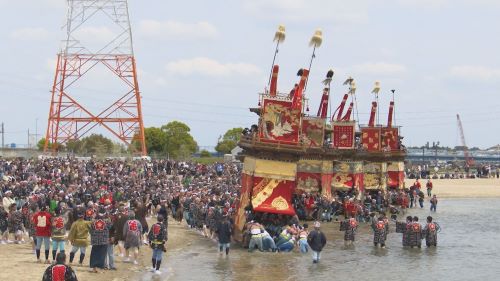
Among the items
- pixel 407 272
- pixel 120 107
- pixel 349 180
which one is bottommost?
pixel 407 272

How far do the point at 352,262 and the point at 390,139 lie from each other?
27730 mm

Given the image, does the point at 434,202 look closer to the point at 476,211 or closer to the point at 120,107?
the point at 476,211

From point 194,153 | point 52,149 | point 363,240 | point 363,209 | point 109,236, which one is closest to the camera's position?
point 109,236

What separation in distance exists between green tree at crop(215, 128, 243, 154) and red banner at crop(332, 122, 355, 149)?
67532 mm

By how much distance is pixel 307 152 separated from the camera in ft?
125

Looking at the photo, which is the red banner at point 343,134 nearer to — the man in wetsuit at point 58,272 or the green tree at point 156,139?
the man in wetsuit at point 58,272

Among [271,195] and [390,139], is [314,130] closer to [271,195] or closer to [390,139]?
[390,139]

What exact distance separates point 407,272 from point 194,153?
86.1 m

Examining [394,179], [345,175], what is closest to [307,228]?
[345,175]

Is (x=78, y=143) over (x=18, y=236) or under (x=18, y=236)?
over

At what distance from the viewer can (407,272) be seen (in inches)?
943

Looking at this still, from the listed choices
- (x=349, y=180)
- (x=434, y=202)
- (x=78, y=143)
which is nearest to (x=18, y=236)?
(x=349, y=180)

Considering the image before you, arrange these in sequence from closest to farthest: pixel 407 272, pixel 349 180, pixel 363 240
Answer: pixel 407 272 < pixel 363 240 < pixel 349 180

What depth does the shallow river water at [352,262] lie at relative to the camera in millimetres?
22812
